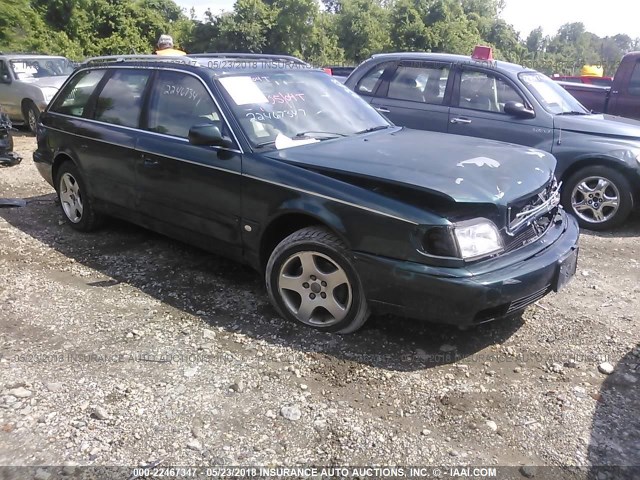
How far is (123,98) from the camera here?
4875mm

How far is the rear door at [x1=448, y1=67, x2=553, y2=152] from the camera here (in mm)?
6273

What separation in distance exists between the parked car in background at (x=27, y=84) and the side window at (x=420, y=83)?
7.14 m

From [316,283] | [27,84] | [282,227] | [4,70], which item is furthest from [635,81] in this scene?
[4,70]

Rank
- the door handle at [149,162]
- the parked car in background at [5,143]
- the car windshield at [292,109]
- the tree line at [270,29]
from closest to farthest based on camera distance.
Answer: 1. the car windshield at [292,109]
2. the door handle at [149,162]
3. the parked car in background at [5,143]
4. the tree line at [270,29]

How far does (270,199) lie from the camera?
371 centimetres

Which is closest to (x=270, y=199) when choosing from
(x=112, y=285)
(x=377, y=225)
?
(x=377, y=225)

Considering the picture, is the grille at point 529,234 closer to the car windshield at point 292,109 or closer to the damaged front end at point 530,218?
the damaged front end at point 530,218

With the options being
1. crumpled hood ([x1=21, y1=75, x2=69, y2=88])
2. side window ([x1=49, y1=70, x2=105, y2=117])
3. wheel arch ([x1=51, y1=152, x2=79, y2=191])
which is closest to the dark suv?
side window ([x1=49, y1=70, x2=105, y2=117])

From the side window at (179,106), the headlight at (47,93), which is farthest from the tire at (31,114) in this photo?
the side window at (179,106)

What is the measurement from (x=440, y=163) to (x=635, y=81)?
6610mm

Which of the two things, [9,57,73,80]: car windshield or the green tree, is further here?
the green tree

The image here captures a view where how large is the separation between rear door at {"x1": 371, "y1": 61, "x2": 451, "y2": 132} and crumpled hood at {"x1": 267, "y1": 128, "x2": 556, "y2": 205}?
272cm

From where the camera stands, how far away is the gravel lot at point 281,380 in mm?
2691

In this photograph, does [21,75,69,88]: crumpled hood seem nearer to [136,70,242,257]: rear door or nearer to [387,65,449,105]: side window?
[387,65,449,105]: side window
